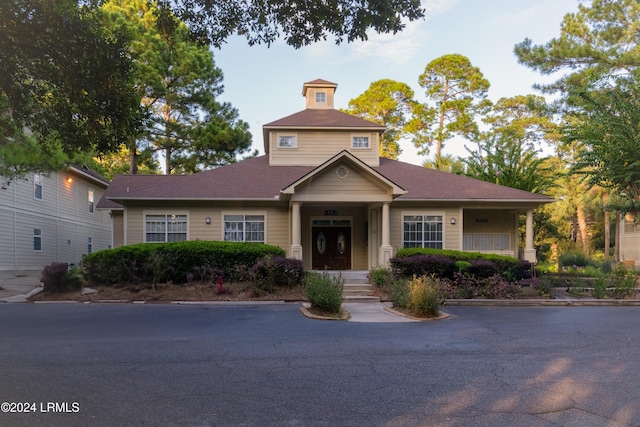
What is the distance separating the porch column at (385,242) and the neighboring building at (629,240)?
19.4 m

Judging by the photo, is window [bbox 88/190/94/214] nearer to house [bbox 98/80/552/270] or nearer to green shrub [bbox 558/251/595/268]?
house [bbox 98/80/552/270]

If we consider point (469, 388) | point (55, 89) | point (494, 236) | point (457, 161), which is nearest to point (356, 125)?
point (494, 236)

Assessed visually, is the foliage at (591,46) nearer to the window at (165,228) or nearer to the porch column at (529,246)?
the porch column at (529,246)

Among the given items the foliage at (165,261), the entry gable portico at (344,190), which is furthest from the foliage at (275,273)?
the entry gable portico at (344,190)

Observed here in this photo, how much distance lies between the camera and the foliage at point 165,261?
15641mm

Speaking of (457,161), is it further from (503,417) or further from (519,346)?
(503,417)

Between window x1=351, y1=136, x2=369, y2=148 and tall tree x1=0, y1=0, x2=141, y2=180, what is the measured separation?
44.2ft

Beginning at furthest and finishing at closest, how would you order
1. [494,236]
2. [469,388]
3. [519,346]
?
[494,236], [519,346], [469,388]

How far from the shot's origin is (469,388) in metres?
5.32

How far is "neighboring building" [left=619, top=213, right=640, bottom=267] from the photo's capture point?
29.2 m

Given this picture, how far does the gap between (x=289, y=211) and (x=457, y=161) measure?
1660 centimetres

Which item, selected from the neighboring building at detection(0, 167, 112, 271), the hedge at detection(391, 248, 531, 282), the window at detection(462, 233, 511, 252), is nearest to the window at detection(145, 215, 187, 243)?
the neighboring building at detection(0, 167, 112, 271)

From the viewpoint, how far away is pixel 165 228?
61.7 ft

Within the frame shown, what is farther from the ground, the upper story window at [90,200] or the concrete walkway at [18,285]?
the upper story window at [90,200]
